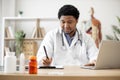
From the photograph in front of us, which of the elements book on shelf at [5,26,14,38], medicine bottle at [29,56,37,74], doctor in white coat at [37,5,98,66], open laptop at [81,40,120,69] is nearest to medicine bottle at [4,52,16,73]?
medicine bottle at [29,56,37,74]

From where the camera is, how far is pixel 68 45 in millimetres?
2627

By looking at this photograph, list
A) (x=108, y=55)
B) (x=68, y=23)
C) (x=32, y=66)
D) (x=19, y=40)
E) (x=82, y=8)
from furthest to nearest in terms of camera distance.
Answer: (x=82, y=8) → (x=19, y=40) → (x=68, y=23) → (x=108, y=55) → (x=32, y=66)

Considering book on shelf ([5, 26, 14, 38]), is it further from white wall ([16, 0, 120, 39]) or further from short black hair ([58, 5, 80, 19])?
short black hair ([58, 5, 80, 19])

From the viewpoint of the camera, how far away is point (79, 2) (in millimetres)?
5316

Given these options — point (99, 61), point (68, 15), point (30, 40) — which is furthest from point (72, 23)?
point (30, 40)


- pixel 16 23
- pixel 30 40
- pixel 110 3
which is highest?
pixel 110 3

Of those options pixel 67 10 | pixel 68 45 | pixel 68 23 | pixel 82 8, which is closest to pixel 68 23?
pixel 68 23

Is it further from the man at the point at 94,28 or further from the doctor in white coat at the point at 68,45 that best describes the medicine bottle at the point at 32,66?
the man at the point at 94,28

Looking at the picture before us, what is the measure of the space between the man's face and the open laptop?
0.92 metres

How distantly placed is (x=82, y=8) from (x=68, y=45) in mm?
2797

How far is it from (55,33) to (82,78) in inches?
60.6

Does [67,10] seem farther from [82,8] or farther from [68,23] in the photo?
[82,8]

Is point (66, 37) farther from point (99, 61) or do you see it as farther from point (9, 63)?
point (9, 63)

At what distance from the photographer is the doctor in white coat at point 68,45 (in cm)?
258
